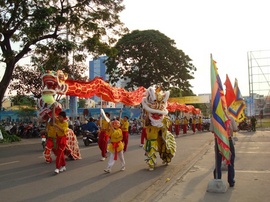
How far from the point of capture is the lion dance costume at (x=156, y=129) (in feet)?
31.2

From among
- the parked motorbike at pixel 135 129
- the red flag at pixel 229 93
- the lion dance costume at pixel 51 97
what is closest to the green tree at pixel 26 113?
the parked motorbike at pixel 135 129

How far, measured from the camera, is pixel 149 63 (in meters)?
37.3

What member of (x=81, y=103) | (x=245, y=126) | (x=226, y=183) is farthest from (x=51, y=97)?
(x=81, y=103)

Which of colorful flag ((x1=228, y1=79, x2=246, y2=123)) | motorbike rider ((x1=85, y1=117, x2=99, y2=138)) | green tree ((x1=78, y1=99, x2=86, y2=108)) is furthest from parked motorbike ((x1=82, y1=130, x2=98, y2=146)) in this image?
green tree ((x1=78, y1=99, x2=86, y2=108))

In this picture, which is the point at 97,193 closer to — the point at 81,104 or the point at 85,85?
the point at 85,85

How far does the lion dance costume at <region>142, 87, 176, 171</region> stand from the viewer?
951cm

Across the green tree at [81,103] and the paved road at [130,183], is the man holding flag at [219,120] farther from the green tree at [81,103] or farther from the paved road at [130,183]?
the green tree at [81,103]

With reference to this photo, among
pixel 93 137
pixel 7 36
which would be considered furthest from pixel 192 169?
pixel 7 36

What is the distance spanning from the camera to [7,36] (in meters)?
19.5

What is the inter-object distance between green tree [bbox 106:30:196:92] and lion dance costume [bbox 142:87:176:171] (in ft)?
89.1

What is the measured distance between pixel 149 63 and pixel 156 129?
28.1m

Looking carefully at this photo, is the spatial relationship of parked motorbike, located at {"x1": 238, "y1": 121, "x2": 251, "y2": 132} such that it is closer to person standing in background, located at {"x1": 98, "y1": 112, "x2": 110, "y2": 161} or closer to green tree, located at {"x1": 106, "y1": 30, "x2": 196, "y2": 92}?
green tree, located at {"x1": 106, "y1": 30, "x2": 196, "y2": 92}

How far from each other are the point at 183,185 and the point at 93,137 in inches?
449

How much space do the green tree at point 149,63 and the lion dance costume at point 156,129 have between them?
27153 mm
